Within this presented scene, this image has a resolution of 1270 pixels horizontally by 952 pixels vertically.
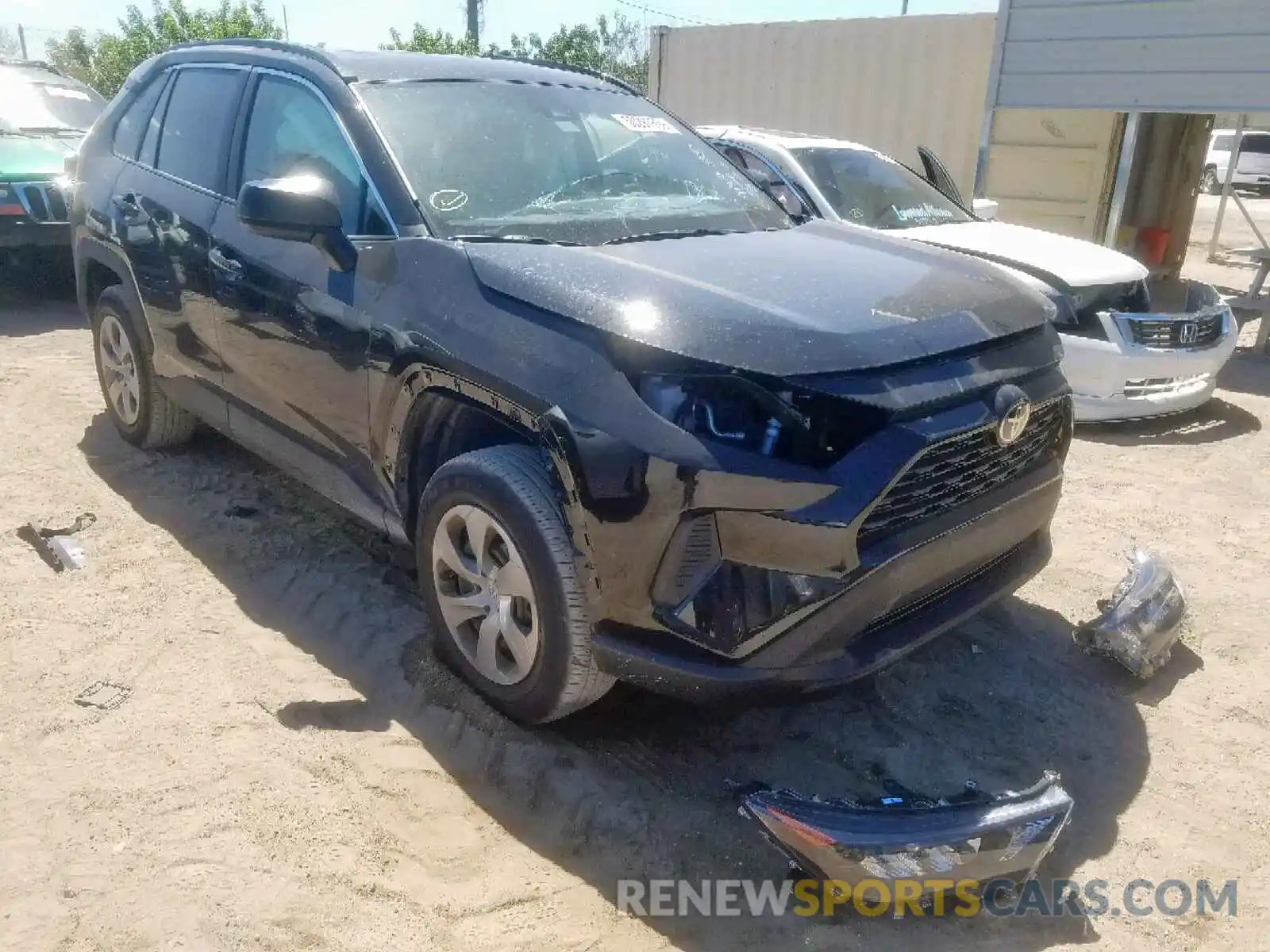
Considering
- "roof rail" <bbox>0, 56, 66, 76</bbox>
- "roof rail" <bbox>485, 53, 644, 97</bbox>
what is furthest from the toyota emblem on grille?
"roof rail" <bbox>0, 56, 66, 76</bbox>

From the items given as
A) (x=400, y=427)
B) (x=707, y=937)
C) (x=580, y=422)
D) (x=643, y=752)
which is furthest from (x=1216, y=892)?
(x=400, y=427)

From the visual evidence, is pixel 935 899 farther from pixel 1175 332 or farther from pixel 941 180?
pixel 941 180

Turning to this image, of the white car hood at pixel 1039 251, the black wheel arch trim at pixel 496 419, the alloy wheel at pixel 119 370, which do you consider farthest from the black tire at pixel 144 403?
the white car hood at pixel 1039 251

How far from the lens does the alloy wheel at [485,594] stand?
261 centimetres

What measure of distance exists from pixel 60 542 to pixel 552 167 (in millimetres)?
2360

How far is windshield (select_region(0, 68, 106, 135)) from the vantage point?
859 cm

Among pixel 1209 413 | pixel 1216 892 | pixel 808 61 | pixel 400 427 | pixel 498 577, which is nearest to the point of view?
pixel 1216 892

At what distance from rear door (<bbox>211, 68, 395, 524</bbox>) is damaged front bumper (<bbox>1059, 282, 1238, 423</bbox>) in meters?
4.11

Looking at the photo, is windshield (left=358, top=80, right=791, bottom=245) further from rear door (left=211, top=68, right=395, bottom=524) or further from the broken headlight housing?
the broken headlight housing

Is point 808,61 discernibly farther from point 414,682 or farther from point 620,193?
point 414,682

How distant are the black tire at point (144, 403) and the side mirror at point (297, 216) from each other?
5.56 ft

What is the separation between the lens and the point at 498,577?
8.70 ft

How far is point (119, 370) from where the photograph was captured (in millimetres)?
4648

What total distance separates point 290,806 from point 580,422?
1.21m
